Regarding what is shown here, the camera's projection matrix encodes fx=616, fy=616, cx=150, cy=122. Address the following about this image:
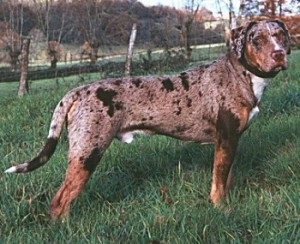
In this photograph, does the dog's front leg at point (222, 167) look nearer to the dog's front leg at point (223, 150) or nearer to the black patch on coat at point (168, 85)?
the dog's front leg at point (223, 150)

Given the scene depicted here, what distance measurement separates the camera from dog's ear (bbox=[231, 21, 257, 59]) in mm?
5398

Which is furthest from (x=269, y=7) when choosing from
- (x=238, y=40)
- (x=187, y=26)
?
(x=238, y=40)

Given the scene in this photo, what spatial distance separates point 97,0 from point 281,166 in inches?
972

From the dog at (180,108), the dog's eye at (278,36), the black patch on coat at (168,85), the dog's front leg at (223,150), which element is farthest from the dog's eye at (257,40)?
the black patch on coat at (168,85)

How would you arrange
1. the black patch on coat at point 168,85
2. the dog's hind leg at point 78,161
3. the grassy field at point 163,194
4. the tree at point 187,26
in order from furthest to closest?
1. the tree at point 187,26
2. the black patch on coat at point 168,85
3. the dog's hind leg at point 78,161
4. the grassy field at point 163,194

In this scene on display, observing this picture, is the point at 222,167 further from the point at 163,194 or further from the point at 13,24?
the point at 13,24

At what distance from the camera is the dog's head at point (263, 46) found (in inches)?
204

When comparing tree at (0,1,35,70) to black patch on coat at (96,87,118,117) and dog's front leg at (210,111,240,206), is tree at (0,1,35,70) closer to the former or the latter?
black patch on coat at (96,87,118,117)

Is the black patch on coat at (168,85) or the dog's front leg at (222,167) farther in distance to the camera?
the black patch on coat at (168,85)

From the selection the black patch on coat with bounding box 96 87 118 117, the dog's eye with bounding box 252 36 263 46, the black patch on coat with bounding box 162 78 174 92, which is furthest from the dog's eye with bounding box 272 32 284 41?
the black patch on coat with bounding box 96 87 118 117

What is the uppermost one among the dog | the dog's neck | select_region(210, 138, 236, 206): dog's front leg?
the dog's neck

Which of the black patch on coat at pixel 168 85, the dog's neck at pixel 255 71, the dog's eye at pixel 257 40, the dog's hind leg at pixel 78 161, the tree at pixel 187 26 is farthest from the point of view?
the tree at pixel 187 26

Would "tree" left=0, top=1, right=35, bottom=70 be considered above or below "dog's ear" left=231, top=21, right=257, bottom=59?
below

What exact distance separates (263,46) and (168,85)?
91 centimetres
